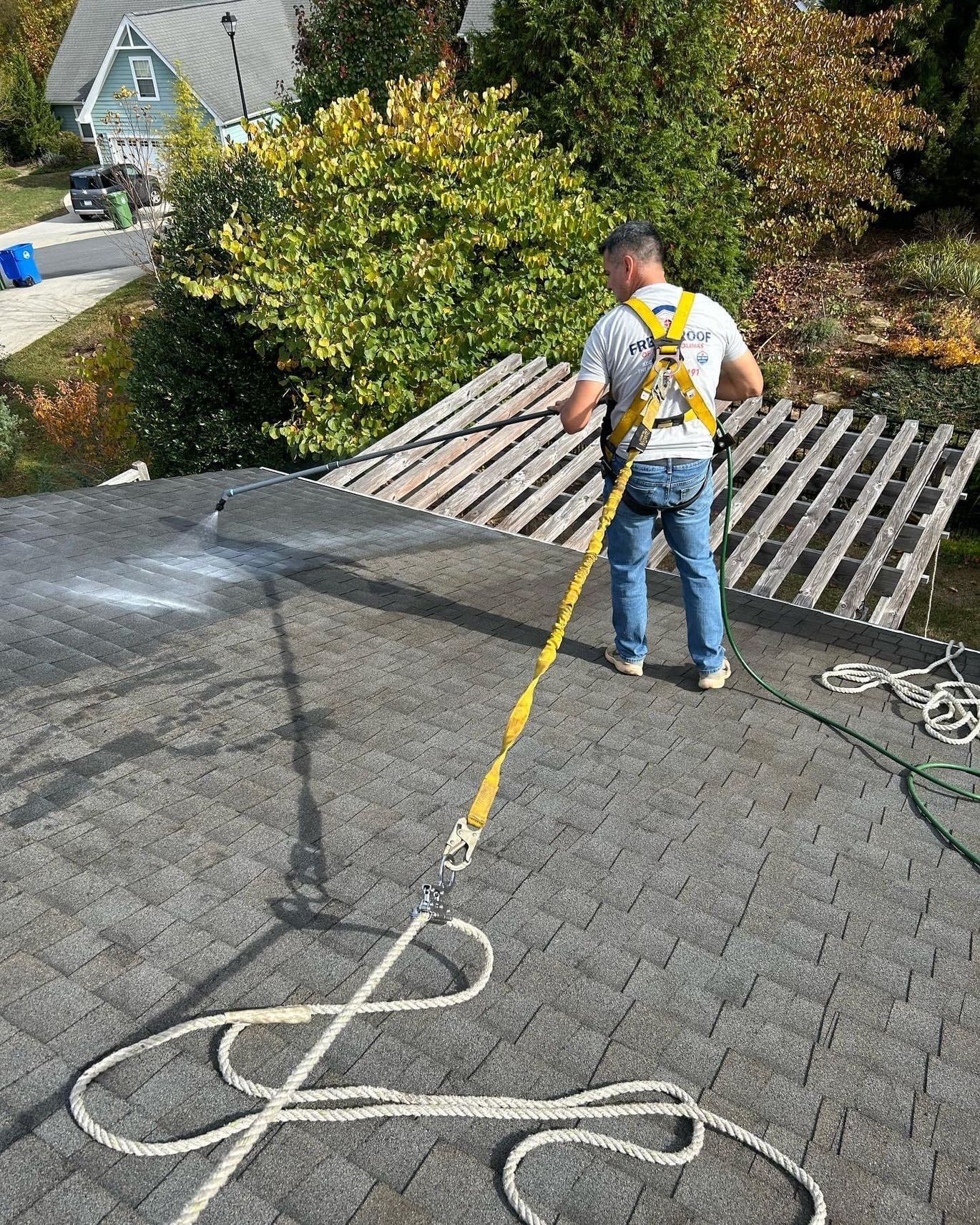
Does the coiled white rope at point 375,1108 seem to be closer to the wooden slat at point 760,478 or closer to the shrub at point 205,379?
the wooden slat at point 760,478

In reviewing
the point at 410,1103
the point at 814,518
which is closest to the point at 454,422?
the point at 814,518

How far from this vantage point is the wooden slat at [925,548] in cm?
571

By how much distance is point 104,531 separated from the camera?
19.1 ft

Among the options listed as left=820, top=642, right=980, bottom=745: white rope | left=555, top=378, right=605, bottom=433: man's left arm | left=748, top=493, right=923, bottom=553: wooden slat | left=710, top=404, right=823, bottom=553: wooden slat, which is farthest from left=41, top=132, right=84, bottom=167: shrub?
left=820, top=642, right=980, bottom=745: white rope

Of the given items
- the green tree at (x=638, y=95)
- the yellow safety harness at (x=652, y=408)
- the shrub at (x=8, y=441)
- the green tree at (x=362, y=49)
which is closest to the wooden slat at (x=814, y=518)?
the yellow safety harness at (x=652, y=408)

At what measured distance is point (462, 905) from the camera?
2.79 meters

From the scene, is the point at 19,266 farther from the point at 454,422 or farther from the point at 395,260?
the point at 454,422

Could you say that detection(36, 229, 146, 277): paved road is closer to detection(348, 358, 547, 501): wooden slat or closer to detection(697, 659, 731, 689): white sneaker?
detection(348, 358, 547, 501): wooden slat

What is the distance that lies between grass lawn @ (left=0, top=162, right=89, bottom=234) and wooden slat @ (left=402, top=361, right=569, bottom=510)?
2994 cm

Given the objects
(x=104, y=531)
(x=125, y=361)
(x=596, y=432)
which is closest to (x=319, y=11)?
(x=125, y=361)

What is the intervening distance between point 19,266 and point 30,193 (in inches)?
613

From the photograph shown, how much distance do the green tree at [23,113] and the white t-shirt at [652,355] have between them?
1844 inches

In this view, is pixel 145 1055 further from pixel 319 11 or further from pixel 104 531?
pixel 319 11

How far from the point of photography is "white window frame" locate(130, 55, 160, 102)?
36.7 metres
